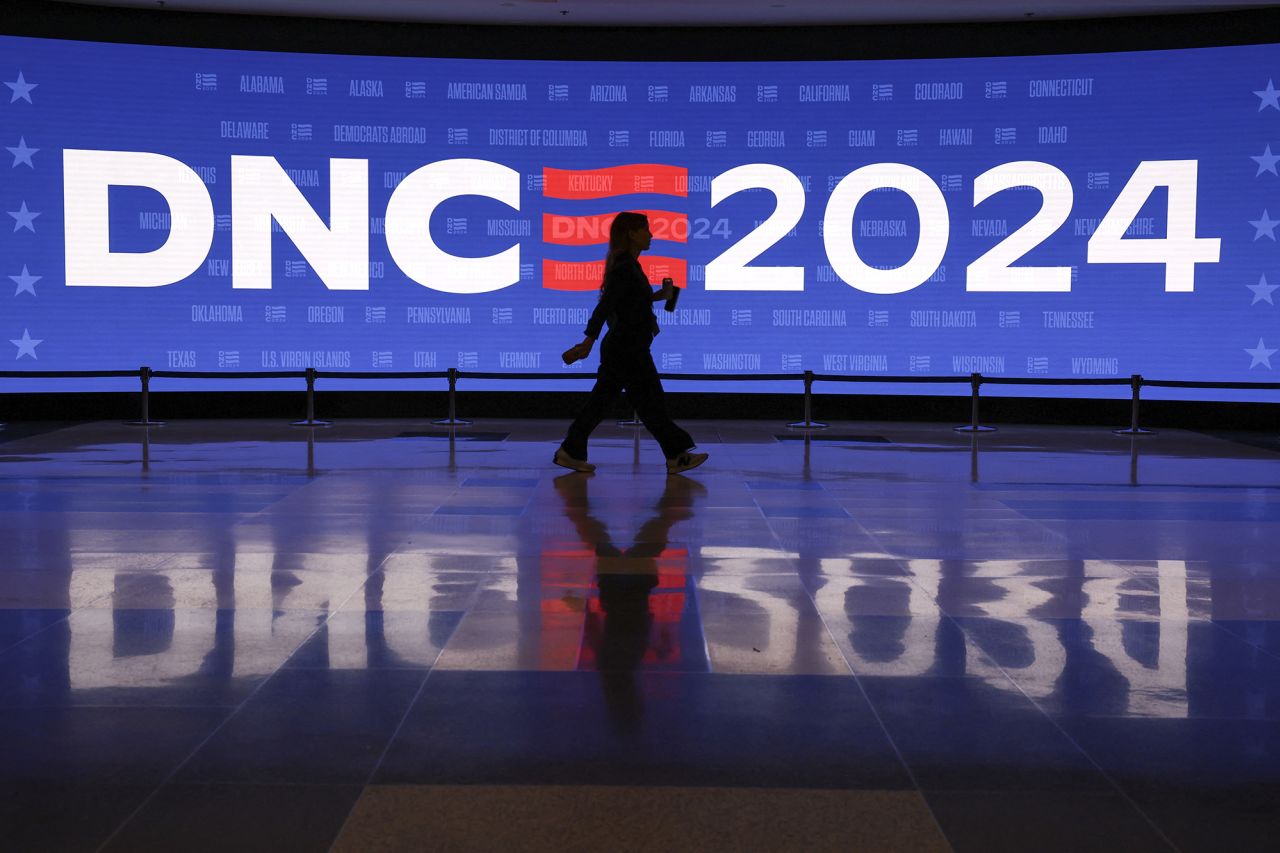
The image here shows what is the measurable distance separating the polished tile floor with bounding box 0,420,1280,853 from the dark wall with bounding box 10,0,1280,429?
21.2 feet

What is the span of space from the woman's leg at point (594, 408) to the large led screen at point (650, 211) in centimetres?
533

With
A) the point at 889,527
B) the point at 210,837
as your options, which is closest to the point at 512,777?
the point at 210,837

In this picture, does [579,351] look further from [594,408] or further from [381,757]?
[381,757]

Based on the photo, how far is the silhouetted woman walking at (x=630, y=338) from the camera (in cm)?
866

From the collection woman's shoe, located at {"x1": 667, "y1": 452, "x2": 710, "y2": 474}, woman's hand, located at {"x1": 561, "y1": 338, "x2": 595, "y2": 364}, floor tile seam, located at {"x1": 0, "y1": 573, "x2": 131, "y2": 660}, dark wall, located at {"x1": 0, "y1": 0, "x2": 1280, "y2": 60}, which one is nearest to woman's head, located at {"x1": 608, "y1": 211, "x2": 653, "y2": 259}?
woman's hand, located at {"x1": 561, "y1": 338, "x2": 595, "y2": 364}

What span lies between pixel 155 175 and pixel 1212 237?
11261 millimetres

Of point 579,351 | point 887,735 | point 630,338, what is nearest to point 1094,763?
point 887,735

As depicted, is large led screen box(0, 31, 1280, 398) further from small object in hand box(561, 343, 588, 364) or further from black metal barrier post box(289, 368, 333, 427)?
small object in hand box(561, 343, 588, 364)

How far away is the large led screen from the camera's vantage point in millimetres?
13609

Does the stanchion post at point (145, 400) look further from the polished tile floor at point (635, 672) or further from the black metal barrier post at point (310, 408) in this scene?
the polished tile floor at point (635, 672)

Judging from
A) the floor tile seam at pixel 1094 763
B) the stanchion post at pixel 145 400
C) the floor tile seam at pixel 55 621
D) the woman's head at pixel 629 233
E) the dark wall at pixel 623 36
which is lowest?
the floor tile seam at pixel 1094 763

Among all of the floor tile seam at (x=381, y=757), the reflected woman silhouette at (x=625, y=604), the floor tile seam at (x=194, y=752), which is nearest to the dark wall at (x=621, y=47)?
the reflected woman silhouette at (x=625, y=604)

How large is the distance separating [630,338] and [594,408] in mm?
601

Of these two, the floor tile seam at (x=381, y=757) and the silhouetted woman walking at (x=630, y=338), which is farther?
Result: the silhouetted woman walking at (x=630, y=338)
